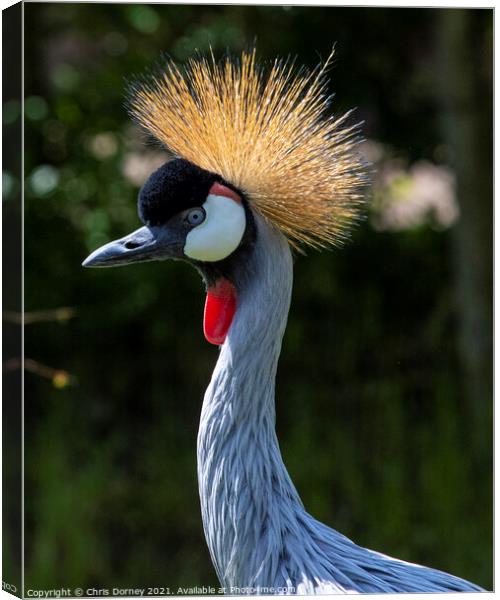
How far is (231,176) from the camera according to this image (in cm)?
155

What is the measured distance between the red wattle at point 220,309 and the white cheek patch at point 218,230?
0.18 feet

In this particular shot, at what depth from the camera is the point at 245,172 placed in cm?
154

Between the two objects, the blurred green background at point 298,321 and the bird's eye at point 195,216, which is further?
the blurred green background at point 298,321

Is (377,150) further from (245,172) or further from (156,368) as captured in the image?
(245,172)

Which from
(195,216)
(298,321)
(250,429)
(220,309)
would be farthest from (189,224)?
(298,321)

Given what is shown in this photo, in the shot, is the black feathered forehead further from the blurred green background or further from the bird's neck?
the blurred green background

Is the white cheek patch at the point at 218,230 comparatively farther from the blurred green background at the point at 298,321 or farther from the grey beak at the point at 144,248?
the blurred green background at the point at 298,321

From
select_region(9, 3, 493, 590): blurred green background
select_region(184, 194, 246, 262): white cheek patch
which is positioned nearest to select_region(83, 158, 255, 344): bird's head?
select_region(184, 194, 246, 262): white cheek patch

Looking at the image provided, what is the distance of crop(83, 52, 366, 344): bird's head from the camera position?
4.98 ft

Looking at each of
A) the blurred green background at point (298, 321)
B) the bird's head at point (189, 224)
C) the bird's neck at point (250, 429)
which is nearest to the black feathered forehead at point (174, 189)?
the bird's head at point (189, 224)

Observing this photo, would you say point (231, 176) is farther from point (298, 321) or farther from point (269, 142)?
point (298, 321)

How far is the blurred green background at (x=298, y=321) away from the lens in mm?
2910

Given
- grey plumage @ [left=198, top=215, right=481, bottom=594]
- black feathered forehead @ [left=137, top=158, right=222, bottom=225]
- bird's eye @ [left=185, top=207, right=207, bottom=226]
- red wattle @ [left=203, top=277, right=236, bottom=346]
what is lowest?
grey plumage @ [left=198, top=215, right=481, bottom=594]

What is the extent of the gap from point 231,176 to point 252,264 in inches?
5.2
